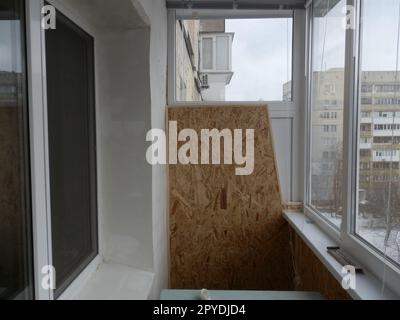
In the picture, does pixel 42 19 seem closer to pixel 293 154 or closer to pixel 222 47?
pixel 222 47

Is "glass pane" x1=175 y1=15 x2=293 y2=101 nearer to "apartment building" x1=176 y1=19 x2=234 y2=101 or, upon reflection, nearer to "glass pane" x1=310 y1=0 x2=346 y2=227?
"apartment building" x1=176 y1=19 x2=234 y2=101

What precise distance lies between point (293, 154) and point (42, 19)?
2.11 m

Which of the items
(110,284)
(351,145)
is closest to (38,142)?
(110,284)

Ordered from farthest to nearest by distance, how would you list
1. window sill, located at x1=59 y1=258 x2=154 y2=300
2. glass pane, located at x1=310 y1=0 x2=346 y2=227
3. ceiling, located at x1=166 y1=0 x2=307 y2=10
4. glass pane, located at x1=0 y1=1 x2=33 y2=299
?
ceiling, located at x1=166 y1=0 x2=307 y2=10, glass pane, located at x1=310 y1=0 x2=346 y2=227, window sill, located at x1=59 y1=258 x2=154 y2=300, glass pane, located at x1=0 y1=1 x2=33 y2=299

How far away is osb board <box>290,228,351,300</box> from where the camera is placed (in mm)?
1585

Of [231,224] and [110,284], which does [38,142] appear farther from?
[231,224]

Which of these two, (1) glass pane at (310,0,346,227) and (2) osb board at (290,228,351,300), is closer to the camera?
(2) osb board at (290,228,351,300)

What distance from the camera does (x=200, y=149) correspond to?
262 cm

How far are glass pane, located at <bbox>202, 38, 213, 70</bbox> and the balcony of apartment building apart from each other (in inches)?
0.7

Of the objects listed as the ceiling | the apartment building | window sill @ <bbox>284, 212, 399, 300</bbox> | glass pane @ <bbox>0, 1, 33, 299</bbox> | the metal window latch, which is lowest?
window sill @ <bbox>284, 212, 399, 300</bbox>

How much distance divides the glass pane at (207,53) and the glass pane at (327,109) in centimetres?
80

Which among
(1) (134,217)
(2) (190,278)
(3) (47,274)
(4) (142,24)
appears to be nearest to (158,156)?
(1) (134,217)

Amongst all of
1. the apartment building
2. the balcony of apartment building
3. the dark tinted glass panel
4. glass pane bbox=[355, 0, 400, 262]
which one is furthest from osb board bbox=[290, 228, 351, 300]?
the apartment building

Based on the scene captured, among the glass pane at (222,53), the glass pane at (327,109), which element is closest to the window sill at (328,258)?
the glass pane at (327,109)
